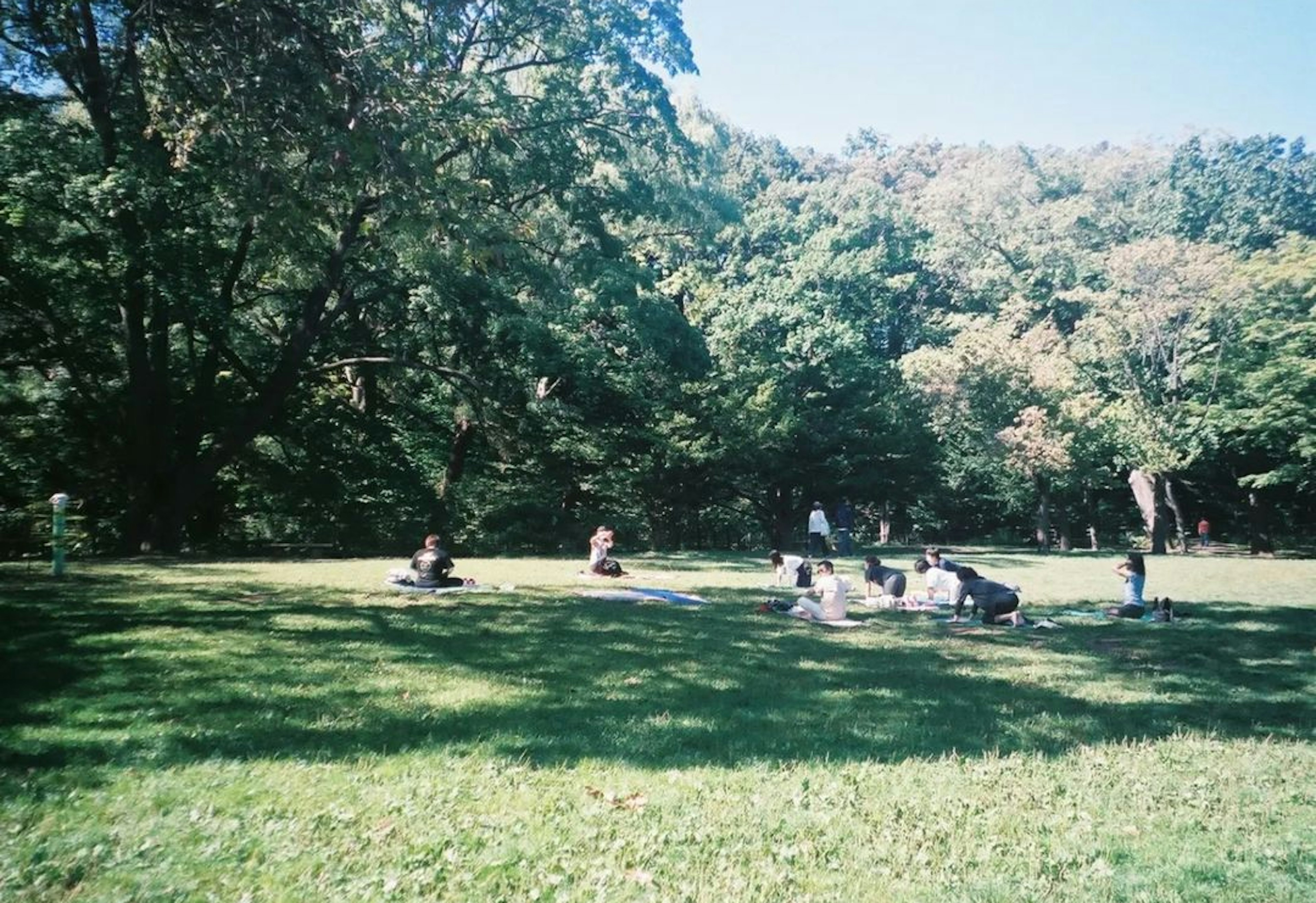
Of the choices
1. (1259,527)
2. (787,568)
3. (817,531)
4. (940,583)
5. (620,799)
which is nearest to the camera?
(620,799)

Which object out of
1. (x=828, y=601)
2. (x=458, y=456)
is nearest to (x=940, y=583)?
(x=828, y=601)

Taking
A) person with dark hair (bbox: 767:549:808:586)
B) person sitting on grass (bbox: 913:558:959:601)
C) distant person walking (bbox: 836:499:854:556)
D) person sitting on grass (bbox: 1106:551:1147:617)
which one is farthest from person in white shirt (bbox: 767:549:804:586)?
distant person walking (bbox: 836:499:854:556)

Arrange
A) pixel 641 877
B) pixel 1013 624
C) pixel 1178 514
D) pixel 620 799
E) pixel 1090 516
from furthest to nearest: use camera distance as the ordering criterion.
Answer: pixel 1090 516, pixel 1178 514, pixel 1013 624, pixel 620 799, pixel 641 877

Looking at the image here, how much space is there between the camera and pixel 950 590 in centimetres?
1535

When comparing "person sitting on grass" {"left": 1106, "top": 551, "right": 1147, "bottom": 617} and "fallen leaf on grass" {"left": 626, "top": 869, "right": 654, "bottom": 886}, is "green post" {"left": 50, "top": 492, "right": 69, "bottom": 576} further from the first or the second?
"person sitting on grass" {"left": 1106, "top": 551, "right": 1147, "bottom": 617}

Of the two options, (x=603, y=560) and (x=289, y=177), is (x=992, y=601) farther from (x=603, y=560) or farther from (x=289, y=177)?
(x=289, y=177)

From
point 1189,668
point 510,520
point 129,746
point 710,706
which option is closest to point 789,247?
point 510,520

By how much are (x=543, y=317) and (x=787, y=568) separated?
14.1 m

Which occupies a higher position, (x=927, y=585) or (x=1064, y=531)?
(x=1064, y=531)

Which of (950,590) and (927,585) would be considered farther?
(927,585)

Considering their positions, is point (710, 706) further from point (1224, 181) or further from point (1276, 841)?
point (1224, 181)

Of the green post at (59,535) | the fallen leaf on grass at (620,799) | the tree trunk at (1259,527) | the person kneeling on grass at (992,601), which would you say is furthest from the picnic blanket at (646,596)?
the tree trunk at (1259,527)

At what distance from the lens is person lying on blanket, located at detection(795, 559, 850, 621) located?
13.3 meters

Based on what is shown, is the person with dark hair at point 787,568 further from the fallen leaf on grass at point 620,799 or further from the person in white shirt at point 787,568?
the fallen leaf on grass at point 620,799
